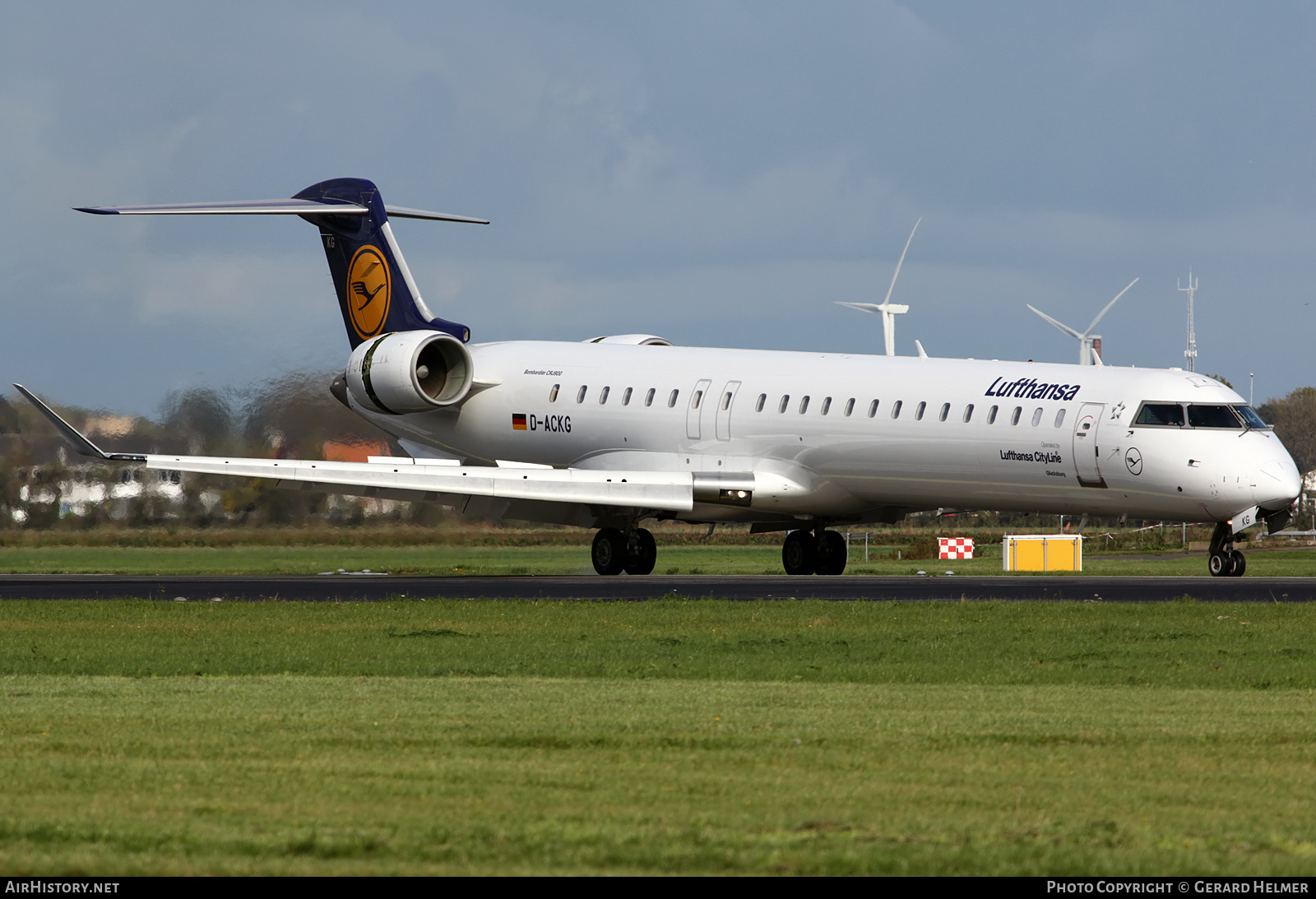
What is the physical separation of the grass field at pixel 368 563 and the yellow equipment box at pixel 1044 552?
724 mm

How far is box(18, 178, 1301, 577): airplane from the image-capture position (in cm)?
2948

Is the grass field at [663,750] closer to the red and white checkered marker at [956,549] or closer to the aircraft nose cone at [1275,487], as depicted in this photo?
the aircraft nose cone at [1275,487]

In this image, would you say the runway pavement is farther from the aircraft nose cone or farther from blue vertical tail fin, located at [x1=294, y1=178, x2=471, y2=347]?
blue vertical tail fin, located at [x1=294, y1=178, x2=471, y2=347]

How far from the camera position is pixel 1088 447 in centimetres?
2956

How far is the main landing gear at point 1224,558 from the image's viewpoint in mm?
30656

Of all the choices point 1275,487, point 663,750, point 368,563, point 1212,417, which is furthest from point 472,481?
point 663,750

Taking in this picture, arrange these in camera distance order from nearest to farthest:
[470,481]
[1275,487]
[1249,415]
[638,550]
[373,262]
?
[1275,487]
[1249,415]
[470,481]
[638,550]
[373,262]

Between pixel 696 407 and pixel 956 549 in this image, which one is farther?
pixel 956 549

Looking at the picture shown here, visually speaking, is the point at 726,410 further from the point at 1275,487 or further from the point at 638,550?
the point at 1275,487

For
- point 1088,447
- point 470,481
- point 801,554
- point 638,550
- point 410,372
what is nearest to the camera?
point 1088,447

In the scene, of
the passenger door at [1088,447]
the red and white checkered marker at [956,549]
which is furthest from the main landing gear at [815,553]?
the red and white checkered marker at [956,549]

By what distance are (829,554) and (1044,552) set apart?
38.7ft

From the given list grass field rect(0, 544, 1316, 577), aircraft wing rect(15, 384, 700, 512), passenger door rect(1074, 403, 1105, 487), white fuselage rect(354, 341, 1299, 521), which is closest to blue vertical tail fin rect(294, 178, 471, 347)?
white fuselage rect(354, 341, 1299, 521)

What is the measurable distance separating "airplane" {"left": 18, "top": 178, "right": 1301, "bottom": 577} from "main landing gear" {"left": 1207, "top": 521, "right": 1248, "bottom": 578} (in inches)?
1.5
